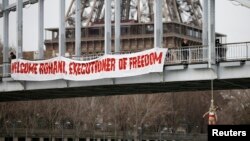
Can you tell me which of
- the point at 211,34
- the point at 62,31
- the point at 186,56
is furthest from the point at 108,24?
the point at 211,34

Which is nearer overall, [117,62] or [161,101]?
[117,62]

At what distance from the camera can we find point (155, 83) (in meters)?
47.2

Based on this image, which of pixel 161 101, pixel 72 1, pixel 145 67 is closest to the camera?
pixel 145 67

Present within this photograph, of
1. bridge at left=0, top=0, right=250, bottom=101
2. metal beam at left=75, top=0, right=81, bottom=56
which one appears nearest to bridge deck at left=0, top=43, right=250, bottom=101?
bridge at left=0, top=0, right=250, bottom=101

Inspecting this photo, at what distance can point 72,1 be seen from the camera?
10331 centimetres

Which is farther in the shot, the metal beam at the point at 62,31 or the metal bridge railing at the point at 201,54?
the metal beam at the point at 62,31

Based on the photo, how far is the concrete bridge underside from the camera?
143 feet

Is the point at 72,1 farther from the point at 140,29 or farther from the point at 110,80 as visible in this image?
the point at 110,80

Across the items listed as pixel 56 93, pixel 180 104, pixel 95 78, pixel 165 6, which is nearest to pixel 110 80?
pixel 95 78

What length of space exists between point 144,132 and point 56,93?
50.6 metres

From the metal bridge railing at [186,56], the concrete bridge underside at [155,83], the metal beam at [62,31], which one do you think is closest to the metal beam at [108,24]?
the concrete bridge underside at [155,83]

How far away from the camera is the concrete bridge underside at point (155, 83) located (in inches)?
1715

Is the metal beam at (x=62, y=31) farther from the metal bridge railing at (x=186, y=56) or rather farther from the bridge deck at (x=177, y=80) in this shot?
the metal bridge railing at (x=186, y=56)

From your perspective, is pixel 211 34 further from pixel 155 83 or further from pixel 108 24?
pixel 108 24
